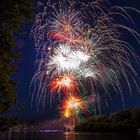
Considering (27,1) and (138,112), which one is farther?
(138,112)

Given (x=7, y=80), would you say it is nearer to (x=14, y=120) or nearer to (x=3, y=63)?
(x=3, y=63)

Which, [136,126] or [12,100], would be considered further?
[136,126]

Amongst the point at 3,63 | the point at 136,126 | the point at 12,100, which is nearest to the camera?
the point at 3,63

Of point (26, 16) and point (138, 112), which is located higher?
point (138, 112)

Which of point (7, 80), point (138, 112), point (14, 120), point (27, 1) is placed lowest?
point (14, 120)

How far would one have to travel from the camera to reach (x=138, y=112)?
19550 centimetres

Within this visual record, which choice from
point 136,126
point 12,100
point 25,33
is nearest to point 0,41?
point 25,33

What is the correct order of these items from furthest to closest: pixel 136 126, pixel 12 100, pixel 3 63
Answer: pixel 136 126
pixel 12 100
pixel 3 63

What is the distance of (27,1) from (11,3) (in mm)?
1246

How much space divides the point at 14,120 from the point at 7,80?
10.9ft

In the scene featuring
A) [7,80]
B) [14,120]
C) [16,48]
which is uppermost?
[16,48]

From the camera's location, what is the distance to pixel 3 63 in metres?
20.1

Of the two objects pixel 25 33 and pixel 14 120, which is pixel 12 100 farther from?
pixel 25 33

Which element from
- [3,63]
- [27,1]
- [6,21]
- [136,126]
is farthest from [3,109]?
[136,126]
